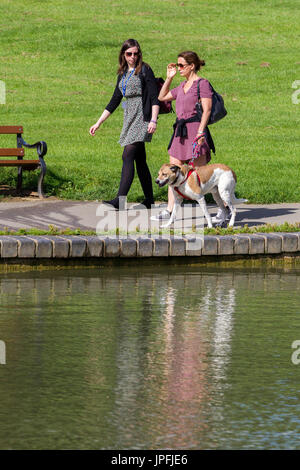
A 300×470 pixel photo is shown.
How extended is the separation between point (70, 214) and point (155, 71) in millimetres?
18073

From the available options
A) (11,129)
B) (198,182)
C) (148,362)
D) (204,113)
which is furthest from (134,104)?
(148,362)

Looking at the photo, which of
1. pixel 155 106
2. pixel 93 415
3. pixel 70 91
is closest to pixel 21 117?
pixel 70 91

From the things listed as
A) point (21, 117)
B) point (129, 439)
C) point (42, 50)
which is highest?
point (42, 50)

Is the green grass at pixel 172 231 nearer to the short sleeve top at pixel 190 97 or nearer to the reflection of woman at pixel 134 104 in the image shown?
the short sleeve top at pixel 190 97

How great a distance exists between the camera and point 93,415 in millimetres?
5555

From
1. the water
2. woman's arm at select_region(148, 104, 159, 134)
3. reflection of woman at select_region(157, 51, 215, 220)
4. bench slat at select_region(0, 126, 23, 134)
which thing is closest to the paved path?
reflection of woman at select_region(157, 51, 215, 220)

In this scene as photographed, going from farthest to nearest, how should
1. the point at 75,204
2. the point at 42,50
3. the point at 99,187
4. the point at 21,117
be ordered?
the point at 42,50 → the point at 21,117 → the point at 99,187 → the point at 75,204

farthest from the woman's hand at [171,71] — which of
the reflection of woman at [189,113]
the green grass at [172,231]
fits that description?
the green grass at [172,231]

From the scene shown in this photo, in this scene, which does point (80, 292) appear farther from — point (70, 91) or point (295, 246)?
point (70, 91)

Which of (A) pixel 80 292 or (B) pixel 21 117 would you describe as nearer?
(A) pixel 80 292

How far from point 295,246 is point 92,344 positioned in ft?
14.8

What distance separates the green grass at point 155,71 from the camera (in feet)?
56.0

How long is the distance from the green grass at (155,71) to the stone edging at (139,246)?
3558 millimetres

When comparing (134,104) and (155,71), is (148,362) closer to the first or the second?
(134,104)
